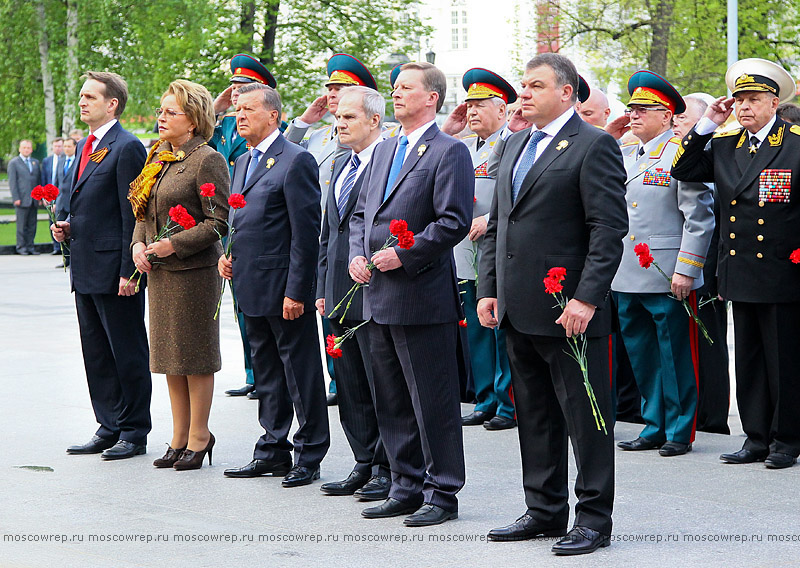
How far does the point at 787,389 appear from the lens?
6.64 metres

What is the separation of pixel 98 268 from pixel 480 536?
305 centimetres

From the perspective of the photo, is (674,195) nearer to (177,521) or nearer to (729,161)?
(729,161)

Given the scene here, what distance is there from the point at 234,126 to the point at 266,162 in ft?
9.79

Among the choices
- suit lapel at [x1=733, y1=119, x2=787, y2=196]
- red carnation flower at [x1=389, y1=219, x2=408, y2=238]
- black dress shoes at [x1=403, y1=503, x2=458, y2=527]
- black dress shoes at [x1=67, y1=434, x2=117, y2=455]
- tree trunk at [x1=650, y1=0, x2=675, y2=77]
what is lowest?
black dress shoes at [x1=67, y1=434, x2=117, y2=455]

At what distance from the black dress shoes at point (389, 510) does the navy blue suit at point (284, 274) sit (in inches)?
33.7

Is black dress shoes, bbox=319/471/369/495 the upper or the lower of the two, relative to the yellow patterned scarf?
lower

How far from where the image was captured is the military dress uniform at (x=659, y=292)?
712 cm

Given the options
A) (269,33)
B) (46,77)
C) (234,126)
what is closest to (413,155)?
(234,126)

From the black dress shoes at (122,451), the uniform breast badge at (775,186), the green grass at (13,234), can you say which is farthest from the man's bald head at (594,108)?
the green grass at (13,234)

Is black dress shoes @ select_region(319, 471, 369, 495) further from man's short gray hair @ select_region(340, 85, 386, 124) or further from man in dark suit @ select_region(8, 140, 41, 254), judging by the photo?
man in dark suit @ select_region(8, 140, 41, 254)

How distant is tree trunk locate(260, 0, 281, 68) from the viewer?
1086 inches

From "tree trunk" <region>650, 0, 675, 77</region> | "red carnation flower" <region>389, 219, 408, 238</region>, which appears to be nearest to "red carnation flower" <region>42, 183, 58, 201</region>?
"red carnation flower" <region>389, 219, 408, 238</region>

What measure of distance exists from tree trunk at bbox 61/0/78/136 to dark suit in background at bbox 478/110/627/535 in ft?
81.4

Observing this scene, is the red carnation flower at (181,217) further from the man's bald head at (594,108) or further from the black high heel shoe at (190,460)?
the man's bald head at (594,108)
